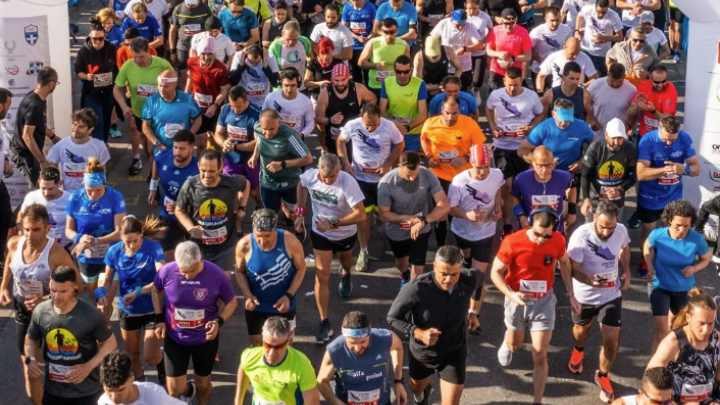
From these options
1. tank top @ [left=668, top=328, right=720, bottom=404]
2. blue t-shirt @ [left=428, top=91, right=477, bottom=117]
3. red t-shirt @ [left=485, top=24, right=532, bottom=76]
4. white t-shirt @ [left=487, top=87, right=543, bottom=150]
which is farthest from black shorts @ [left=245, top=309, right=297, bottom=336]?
red t-shirt @ [left=485, top=24, right=532, bottom=76]

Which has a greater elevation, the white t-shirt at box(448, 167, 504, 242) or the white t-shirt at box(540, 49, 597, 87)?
the white t-shirt at box(540, 49, 597, 87)

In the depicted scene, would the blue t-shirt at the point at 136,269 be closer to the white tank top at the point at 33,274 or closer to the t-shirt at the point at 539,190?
the white tank top at the point at 33,274

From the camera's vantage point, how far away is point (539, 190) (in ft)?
31.0

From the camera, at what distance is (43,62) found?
11633 mm

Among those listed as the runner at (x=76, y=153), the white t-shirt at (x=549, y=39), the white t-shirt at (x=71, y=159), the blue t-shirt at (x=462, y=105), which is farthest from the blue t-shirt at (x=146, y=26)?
the white t-shirt at (x=549, y=39)

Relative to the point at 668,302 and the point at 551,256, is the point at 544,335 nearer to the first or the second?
the point at 551,256

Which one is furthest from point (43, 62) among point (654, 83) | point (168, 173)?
point (654, 83)

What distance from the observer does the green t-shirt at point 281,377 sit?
6.85 meters

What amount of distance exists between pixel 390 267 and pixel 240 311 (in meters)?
1.72

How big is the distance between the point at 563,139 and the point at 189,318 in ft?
14.7

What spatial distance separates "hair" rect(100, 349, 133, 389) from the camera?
631 cm

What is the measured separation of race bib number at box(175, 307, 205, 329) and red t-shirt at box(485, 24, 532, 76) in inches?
267

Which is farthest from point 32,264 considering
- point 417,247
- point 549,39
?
point 549,39

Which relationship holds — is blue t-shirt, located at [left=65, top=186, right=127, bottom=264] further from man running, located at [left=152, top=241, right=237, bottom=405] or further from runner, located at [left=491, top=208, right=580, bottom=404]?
runner, located at [left=491, top=208, right=580, bottom=404]
